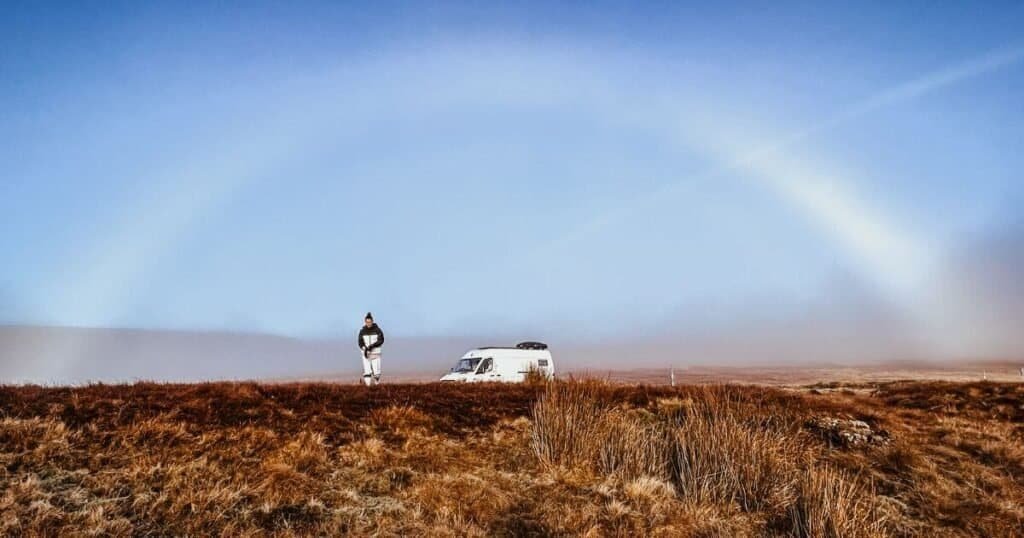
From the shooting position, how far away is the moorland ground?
31.0 feet

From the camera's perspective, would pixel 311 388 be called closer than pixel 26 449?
No

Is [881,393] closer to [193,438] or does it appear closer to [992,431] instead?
[992,431]

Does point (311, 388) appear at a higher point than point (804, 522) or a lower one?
higher

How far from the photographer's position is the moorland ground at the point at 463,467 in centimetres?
945

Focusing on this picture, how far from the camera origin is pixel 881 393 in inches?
1109

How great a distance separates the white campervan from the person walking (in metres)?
5.92

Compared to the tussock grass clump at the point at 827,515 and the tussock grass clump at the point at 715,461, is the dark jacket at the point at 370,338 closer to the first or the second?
the tussock grass clump at the point at 715,461

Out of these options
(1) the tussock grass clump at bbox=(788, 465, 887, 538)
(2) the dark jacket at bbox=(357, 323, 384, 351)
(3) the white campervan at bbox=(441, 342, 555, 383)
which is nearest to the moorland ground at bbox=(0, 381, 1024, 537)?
(1) the tussock grass clump at bbox=(788, 465, 887, 538)

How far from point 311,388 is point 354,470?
583 cm

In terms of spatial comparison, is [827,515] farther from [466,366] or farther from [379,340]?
[466,366]

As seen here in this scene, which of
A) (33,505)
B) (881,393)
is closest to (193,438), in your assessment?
(33,505)

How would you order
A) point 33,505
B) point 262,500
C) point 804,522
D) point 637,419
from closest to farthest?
point 33,505 < point 262,500 < point 804,522 < point 637,419

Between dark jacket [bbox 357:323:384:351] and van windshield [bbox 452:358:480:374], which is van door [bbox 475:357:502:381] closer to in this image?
van windshield [bbox 452:358:480:374]

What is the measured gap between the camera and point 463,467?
484 inches
